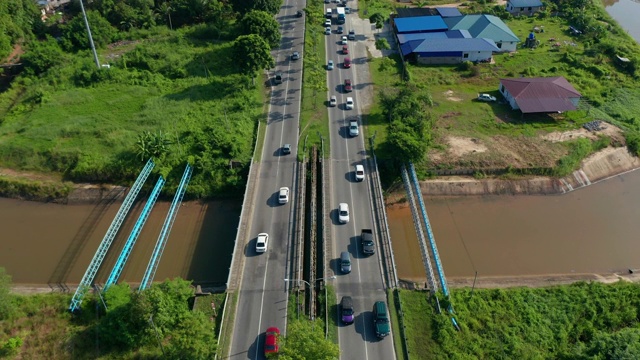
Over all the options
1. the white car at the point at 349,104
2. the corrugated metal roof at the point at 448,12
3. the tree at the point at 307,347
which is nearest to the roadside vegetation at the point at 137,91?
the white car at the point at 349,104

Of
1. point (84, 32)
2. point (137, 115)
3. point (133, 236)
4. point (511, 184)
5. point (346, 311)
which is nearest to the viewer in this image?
point (346, 311)

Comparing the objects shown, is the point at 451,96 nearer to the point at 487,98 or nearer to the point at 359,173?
the point at 487,98

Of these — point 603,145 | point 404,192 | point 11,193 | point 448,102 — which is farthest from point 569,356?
point 11,193

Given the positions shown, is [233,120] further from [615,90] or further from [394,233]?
[615,90]

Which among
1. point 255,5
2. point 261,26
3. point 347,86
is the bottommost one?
point 347,86

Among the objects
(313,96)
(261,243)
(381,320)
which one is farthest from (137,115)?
(381,320)

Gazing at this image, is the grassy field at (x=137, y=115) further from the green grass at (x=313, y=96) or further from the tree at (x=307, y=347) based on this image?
the tree at (x=307, y=347)
